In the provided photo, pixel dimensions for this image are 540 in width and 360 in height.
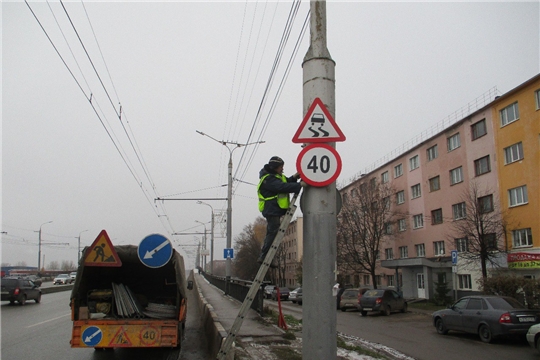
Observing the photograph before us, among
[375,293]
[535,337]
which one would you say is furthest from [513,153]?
[535,337]

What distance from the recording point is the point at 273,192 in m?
5.46

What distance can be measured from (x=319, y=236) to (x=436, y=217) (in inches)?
1413

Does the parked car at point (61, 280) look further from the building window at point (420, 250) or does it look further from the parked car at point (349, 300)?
the building window at point (420, 250)

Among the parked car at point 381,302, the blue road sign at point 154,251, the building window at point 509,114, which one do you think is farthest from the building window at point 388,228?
the blue road sign at point 154,251

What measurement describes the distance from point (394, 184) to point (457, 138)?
35.2ft

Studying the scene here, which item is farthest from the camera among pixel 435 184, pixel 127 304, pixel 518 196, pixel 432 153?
pixel 432 153

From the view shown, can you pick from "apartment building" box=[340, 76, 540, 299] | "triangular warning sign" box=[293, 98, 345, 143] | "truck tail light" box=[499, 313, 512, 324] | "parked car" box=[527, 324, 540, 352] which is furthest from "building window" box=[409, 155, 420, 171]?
"triangular warning sign" box=[293, 98, 345, 143]

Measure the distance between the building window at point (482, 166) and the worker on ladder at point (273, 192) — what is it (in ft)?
93.9

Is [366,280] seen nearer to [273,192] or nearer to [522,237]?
[522,237]

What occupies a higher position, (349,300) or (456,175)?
(456,175)

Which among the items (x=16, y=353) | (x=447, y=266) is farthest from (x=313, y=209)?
(x=447, y=266)

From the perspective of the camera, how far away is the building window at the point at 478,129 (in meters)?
30.6

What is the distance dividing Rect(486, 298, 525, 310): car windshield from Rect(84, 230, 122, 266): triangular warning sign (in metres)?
12.4

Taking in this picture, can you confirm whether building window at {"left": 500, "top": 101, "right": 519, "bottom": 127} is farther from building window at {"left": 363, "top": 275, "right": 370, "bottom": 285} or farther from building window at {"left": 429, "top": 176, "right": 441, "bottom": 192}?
building window at {"left": 363, "top": 275, "right": 370, "bottom": 285}
